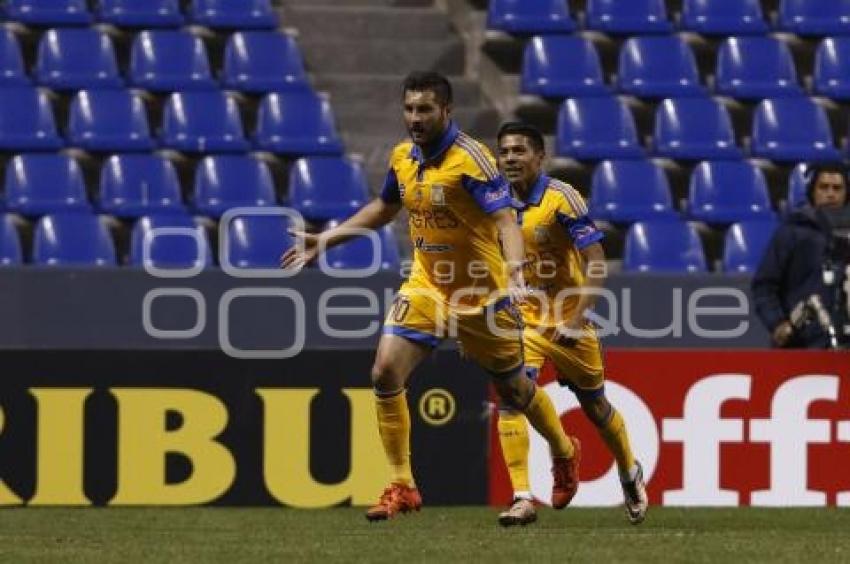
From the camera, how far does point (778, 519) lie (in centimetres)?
1055

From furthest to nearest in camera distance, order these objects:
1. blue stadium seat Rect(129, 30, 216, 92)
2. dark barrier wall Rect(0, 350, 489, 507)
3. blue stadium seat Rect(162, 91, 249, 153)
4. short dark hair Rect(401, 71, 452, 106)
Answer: blue stadium seat Rect(129, 30, 216, 92) → blue stadium seat Rect(162, 91, 249, 153) → dark barrier wall Rect(0, 350, 489, 507) → short dark hair Rect(401, 71, 452, 106)

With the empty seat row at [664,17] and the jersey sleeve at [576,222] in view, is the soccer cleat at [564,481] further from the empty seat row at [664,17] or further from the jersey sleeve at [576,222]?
the empty seat row at [664,17]

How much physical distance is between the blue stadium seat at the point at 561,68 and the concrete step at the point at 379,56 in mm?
882

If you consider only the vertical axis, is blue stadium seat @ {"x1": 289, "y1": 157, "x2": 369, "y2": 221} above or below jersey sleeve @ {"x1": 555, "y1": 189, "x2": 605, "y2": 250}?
below

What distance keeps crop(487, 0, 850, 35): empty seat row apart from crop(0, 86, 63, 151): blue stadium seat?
3442 mm

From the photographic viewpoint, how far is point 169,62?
52.3 ft

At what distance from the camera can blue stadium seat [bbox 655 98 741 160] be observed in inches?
625

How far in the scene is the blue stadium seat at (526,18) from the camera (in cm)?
1661

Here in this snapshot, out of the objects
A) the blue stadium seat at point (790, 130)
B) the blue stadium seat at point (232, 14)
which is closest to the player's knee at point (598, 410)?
the blue stadium seat at point (790, 130)

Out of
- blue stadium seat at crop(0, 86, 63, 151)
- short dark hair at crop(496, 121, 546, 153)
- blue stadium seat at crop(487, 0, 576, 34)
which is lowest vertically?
blue stadium seat at crop(0, 86, 63, 151)

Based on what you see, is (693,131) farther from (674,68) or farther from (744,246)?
(744,246)

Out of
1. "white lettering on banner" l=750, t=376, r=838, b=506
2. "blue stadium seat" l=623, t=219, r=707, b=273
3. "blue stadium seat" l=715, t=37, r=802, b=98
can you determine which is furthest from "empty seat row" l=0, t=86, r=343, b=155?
"white lettering on banner" l=750, t=376, r=838, b=506

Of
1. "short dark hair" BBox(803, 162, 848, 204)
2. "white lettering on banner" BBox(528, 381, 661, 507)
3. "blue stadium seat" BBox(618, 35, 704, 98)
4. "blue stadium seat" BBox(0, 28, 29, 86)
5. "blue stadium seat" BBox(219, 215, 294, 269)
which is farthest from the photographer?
"blue stadium seat" BBox(618, 35, 704, 98)

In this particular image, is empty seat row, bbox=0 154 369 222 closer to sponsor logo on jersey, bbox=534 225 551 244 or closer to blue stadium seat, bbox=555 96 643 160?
blue stadium seat, bbox=555 96 643 160
